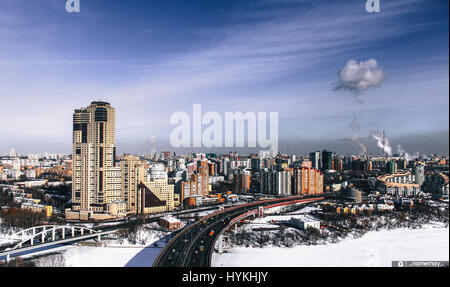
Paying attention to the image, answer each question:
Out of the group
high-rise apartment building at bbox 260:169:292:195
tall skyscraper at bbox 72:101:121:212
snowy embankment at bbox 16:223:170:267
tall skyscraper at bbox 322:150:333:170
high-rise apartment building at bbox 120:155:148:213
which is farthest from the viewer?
tall skyscraper at bbox 322:150:333:170

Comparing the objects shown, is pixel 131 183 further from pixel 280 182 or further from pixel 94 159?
pixel 280 182

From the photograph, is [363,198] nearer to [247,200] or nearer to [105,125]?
[247,200]

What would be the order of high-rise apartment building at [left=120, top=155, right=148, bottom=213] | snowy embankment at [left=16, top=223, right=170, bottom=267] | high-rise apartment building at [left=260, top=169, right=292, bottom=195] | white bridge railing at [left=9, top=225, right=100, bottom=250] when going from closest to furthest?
snowy embankment at [left=16, top=223, right=170, bottom=267] < white bridge railing at [left=9, top=225, right=100, bottom=250] < high-rise apartment building at [left=120, top=155, right=148, bottom=213] < high-rise apartment building at [left=260, top=169, right=292, bottom=195]

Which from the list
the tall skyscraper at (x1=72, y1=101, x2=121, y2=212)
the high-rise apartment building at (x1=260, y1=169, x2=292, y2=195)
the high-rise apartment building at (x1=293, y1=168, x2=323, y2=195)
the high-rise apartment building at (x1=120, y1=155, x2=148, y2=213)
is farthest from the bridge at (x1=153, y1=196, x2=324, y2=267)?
the high-rise apartment building at (x1=293, y1=168, x2=323, y2=195)

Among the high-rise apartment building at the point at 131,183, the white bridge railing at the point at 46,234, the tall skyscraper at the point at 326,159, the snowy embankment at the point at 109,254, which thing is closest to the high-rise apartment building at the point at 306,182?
the tall skyscraper at the point at 326,159

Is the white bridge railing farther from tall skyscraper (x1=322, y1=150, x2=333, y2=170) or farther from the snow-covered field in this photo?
tall skyscraper (x1=322, y1=150, x2=333, y2=170)

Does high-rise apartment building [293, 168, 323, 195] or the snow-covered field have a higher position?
high-rise apartment building [293, 168, 323, 195]

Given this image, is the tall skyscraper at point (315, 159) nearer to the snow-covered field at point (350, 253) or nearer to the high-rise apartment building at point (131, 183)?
the snow-covered field at point (350, 253)

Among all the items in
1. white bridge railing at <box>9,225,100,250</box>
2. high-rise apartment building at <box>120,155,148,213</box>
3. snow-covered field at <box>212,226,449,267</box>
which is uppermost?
high-rise apartment building at <box>120,155,148,213</box>

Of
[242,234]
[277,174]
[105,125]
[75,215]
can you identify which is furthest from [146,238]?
[277,174]
